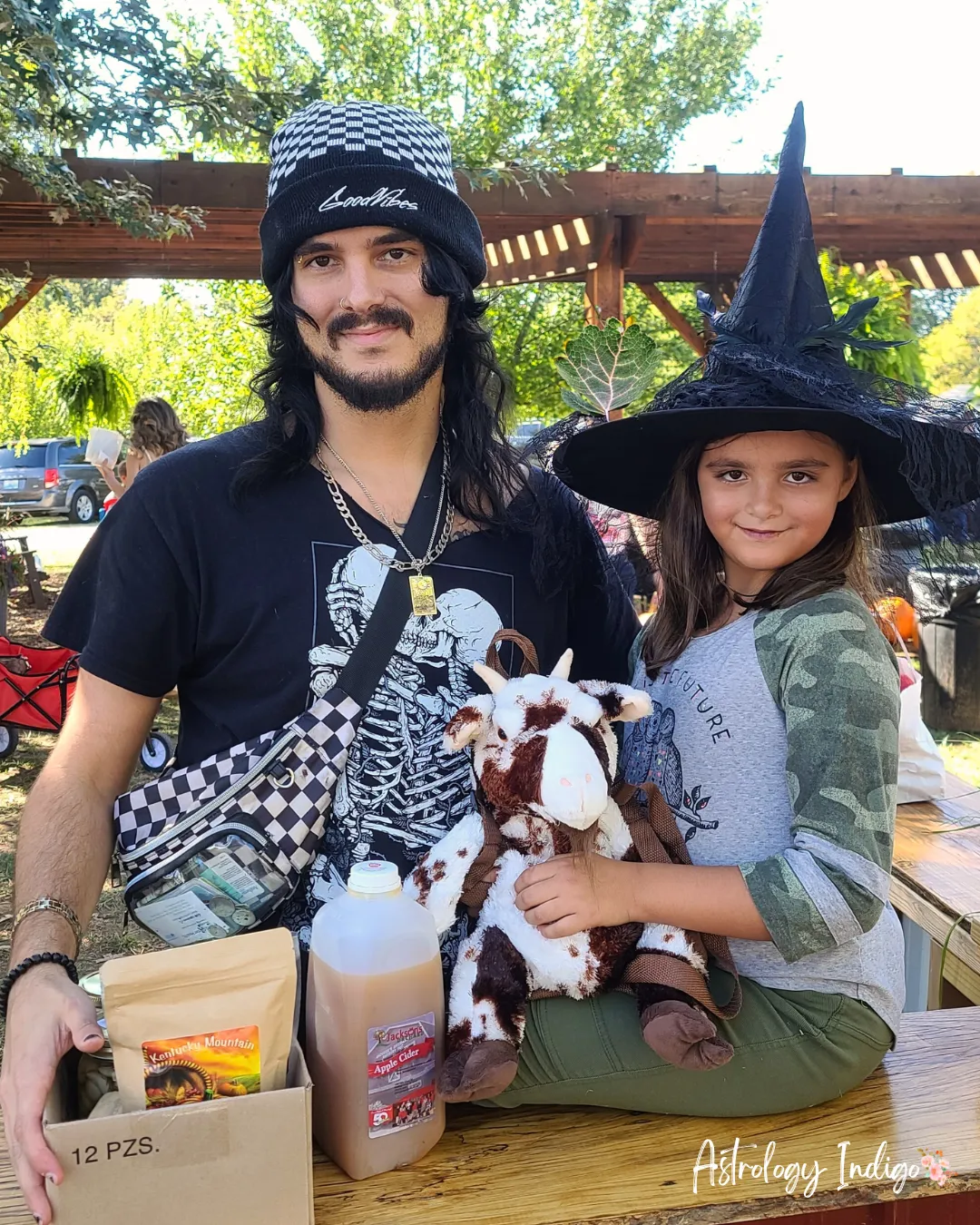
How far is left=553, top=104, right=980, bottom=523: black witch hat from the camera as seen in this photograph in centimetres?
177

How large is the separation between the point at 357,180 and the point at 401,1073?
1618mm

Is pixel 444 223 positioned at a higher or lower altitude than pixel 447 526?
higher

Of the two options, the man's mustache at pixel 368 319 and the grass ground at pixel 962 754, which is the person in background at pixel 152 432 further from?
the man's mustache at pixel 368 319

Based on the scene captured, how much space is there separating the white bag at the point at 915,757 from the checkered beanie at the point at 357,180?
6.81 feet

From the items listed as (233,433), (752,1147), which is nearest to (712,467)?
(233,433)

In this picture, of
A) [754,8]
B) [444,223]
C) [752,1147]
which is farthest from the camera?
[754,8]

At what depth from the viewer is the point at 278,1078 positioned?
135cm

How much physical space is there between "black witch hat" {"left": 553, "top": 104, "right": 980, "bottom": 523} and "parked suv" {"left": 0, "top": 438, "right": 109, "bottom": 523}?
22515 millimetres

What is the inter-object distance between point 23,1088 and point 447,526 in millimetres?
1257

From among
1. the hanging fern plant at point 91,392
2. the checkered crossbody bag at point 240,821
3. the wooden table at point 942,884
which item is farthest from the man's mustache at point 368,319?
the hanging fern plant at point 91,392

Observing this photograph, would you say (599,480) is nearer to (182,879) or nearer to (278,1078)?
(182,879)

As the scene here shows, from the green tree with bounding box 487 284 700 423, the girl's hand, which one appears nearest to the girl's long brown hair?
the girl's hand

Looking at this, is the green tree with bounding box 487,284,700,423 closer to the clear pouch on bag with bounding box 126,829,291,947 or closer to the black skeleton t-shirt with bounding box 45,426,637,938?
the black skeleton t-shirt with bounding box 45,426,637,938

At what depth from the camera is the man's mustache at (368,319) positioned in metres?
2.09
